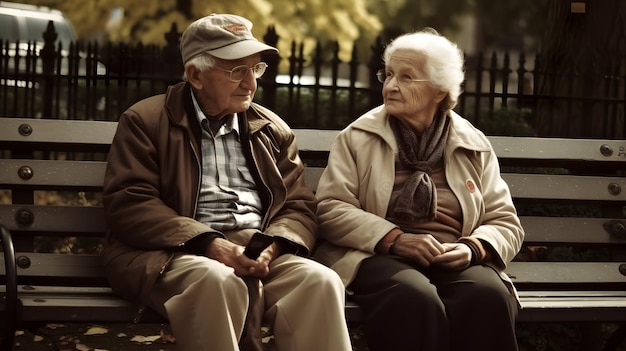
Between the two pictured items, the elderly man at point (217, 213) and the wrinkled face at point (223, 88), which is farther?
the wrinkled face at point (223, 88)

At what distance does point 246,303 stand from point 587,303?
5.44ft

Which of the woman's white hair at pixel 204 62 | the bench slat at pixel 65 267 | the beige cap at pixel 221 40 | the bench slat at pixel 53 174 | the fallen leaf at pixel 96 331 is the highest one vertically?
the beige cap at pixel 221 40

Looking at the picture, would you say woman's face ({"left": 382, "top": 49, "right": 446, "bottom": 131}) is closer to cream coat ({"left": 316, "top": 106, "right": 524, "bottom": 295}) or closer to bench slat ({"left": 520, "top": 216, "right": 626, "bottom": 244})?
cream coat ({"left": 316, "top": 106, "right": 524, "bottom": 295})

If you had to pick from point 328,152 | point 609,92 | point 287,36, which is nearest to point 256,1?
point 287,36

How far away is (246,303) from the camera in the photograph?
4.64 metres

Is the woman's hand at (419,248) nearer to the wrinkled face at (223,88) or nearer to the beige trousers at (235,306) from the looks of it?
the beige trousers at (235,306)

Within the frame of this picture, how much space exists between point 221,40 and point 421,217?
3.74 feet

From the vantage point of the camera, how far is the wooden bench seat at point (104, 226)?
4895 millimetres

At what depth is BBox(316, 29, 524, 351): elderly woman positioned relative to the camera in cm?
491

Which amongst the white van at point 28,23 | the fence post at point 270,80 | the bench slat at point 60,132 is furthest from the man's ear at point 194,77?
the white van at point 28,23

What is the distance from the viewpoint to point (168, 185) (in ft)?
16.5

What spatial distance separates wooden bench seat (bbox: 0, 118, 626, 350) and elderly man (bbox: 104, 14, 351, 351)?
270mm

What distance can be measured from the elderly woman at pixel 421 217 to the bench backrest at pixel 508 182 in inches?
18.2

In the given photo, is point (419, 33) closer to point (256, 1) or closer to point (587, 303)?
point (587, 303)
